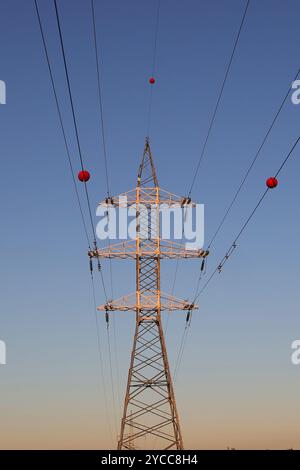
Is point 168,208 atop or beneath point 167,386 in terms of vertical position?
atop
